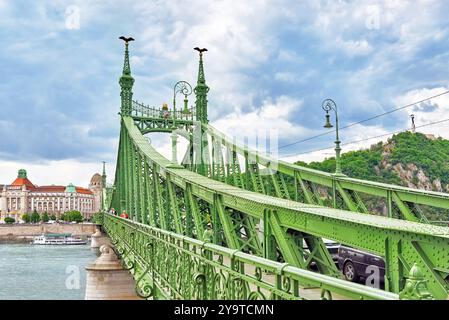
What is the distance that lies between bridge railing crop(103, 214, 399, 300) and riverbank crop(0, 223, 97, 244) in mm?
98033

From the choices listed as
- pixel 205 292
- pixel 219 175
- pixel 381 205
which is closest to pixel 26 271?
pixel 219 175

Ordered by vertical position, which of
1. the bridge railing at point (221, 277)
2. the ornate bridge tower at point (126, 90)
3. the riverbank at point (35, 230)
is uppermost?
the ornate bridge tower at point (126, 90)

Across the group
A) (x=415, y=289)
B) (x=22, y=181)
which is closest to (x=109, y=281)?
(x=415, y=289)

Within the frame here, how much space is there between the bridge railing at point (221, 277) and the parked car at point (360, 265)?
11.3ft

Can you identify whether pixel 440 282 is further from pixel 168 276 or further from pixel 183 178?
pixel 183 178

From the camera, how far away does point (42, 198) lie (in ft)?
479

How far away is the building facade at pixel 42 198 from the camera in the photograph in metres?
142

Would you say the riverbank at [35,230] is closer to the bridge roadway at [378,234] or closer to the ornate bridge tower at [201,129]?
the ornate bridge tower at [201,129]

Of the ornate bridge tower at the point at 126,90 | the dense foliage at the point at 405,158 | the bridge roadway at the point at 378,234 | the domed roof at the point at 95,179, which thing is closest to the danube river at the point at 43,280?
the ornate bridge tower at the point at 126,90

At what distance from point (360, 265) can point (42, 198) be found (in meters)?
147

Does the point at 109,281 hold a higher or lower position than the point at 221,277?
lower

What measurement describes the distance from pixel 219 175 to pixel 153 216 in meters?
8.49

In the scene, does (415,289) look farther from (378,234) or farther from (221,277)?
(221,277)
